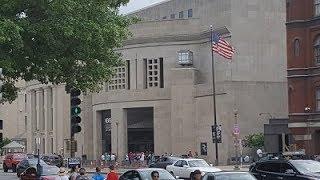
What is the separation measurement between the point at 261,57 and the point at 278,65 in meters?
2.35

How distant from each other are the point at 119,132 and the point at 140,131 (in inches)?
221

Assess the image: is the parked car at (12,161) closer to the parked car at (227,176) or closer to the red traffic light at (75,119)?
the parked car at (227,176)

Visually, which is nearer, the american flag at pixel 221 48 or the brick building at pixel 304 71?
the american flag at pixel 221 48

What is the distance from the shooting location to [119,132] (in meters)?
89.2

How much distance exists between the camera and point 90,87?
1059 inches

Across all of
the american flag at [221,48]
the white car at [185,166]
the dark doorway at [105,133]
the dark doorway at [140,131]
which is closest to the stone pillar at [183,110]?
the dark doorway at [140,131]

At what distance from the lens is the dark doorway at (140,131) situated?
93.0m

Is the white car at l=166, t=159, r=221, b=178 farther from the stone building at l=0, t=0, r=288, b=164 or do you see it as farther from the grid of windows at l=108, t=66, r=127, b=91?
the grid of windows at l=108, t=66, r=127, b=91

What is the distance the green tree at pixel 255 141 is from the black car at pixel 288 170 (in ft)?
150

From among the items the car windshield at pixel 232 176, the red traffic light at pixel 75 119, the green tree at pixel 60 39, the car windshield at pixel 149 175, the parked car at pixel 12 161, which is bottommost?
the parked car at pixel 12 161

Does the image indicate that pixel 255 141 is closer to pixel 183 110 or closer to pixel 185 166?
pixel 183 110

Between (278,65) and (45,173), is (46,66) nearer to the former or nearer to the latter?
(45,173)

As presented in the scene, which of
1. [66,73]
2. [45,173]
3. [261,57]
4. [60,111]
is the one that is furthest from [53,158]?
[60,111]

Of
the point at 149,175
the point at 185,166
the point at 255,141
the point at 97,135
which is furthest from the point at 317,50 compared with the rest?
the point at 97,135
